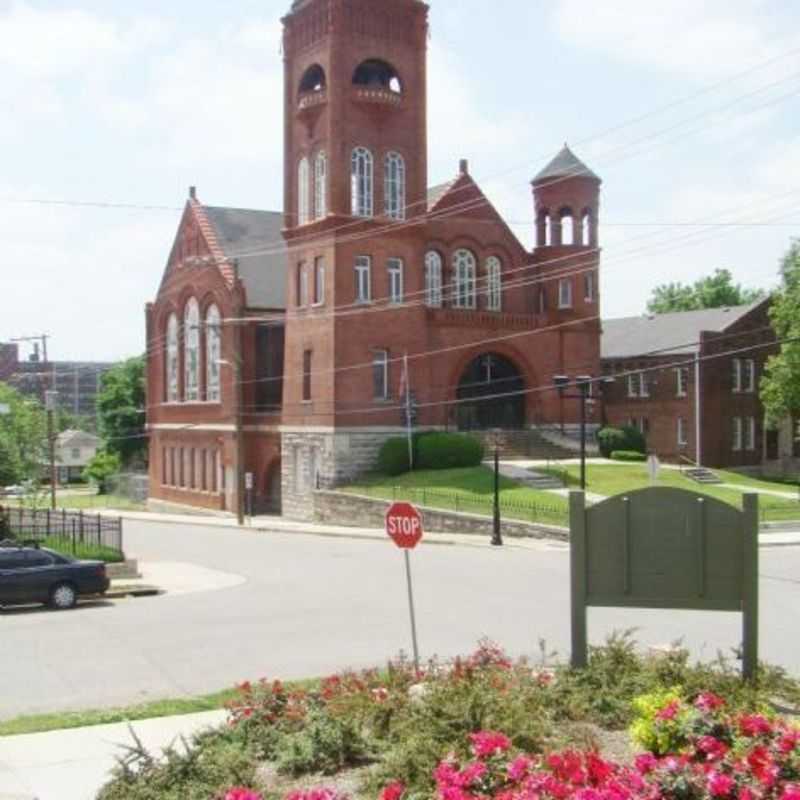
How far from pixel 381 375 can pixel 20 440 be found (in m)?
18.1

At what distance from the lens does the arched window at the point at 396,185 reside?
49906 mm

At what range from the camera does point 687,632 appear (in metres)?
18.2

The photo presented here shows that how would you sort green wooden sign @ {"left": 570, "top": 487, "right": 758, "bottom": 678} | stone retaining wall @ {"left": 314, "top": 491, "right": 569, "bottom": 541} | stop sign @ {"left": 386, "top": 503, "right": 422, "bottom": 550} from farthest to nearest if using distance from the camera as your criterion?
1. stone retaining wall @ {"left": 314, "top": 491, "right": 569, "bottom": 541}
2. stop sign @ {"left": 386, "top": 503, "right": 422, "bottom": 550}
3. green wooden sign @ {"left": 570, "top": 487, "right": 758, "bottom": 678}

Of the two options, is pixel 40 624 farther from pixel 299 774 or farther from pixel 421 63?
pixel 421 63

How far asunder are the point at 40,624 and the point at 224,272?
38.9m

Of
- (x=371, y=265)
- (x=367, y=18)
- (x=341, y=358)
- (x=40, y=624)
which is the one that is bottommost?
(x=40, y=624)

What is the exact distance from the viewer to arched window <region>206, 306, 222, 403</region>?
60.6 meters

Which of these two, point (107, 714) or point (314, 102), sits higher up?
point (314, 102)

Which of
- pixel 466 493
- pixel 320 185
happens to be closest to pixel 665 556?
Answer: pixel 466 493

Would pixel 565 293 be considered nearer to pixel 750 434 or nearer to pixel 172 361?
pixel 750 434

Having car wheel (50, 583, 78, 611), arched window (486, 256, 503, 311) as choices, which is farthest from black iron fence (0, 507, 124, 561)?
arched window (486, 256, 503, 311)

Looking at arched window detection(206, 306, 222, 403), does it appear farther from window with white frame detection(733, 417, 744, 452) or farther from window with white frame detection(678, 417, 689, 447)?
window with white frame detection(733, 417, 744, 452)

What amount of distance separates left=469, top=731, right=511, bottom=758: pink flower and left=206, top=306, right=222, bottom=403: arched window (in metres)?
52.7

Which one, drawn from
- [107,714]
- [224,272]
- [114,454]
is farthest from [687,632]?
[114,454]
